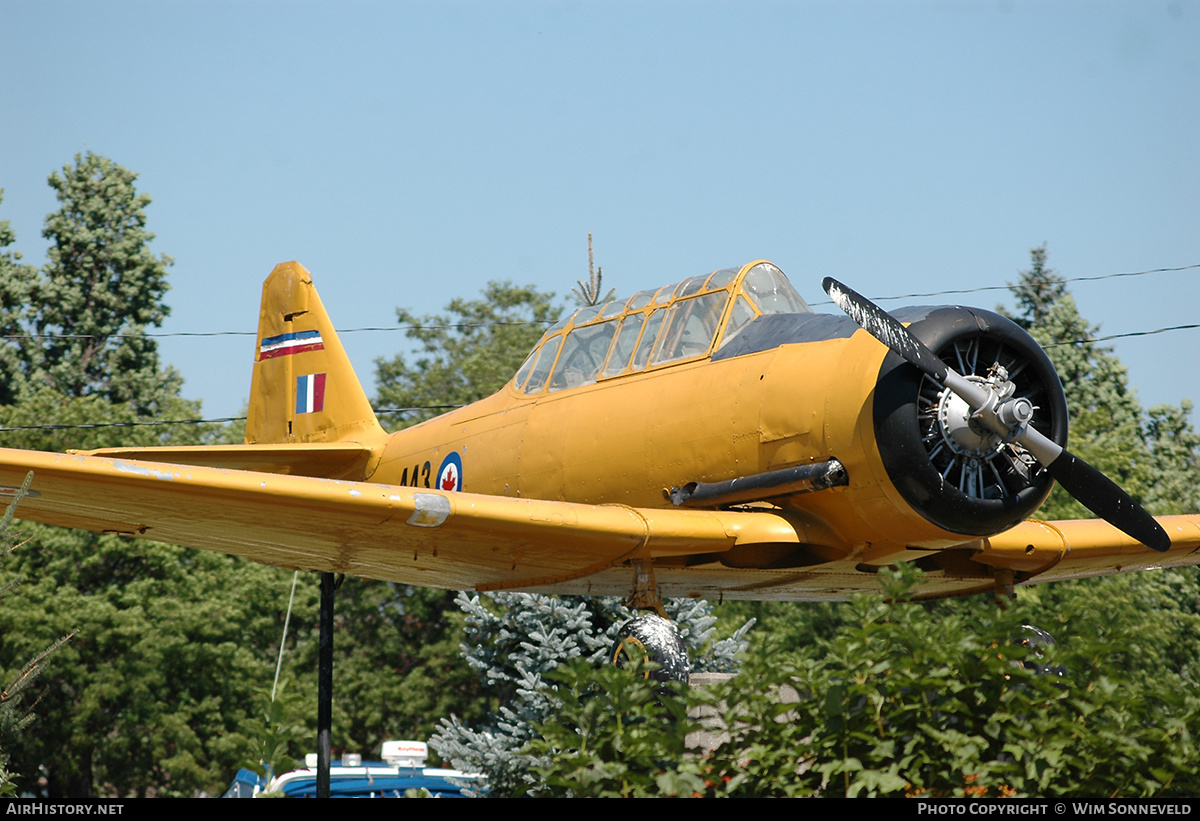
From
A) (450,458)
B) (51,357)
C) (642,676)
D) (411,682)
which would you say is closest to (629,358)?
(450,458)

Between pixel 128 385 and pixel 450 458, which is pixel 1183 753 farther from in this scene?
pixel 128 385

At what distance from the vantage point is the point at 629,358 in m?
9.48

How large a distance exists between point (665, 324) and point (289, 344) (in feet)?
21.8

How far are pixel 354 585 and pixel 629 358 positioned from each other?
33710 mm

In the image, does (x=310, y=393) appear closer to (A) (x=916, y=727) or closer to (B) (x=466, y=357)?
(A) (x=916, y=727)

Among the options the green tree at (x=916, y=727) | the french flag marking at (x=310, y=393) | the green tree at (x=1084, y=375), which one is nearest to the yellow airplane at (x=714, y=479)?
the green tree at (x=916, y=727)

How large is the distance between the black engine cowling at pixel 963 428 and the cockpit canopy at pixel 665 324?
4.37 ft

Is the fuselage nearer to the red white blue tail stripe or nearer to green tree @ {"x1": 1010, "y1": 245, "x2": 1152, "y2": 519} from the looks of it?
the red white blue tail stripe

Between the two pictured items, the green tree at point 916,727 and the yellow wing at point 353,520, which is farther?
the yellow wing at point 353,520

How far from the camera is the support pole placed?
10.1 m

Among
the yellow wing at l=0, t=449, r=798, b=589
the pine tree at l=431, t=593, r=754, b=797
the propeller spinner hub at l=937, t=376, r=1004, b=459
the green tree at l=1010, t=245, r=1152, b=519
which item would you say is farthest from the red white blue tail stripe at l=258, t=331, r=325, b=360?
the green tree at l=1010, t=245, r=1152, b=519

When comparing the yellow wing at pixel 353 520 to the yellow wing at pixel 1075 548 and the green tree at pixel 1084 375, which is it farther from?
the green tree at pixel 1084 375

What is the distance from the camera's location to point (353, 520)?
7.68 m

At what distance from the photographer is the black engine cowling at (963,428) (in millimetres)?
7652
